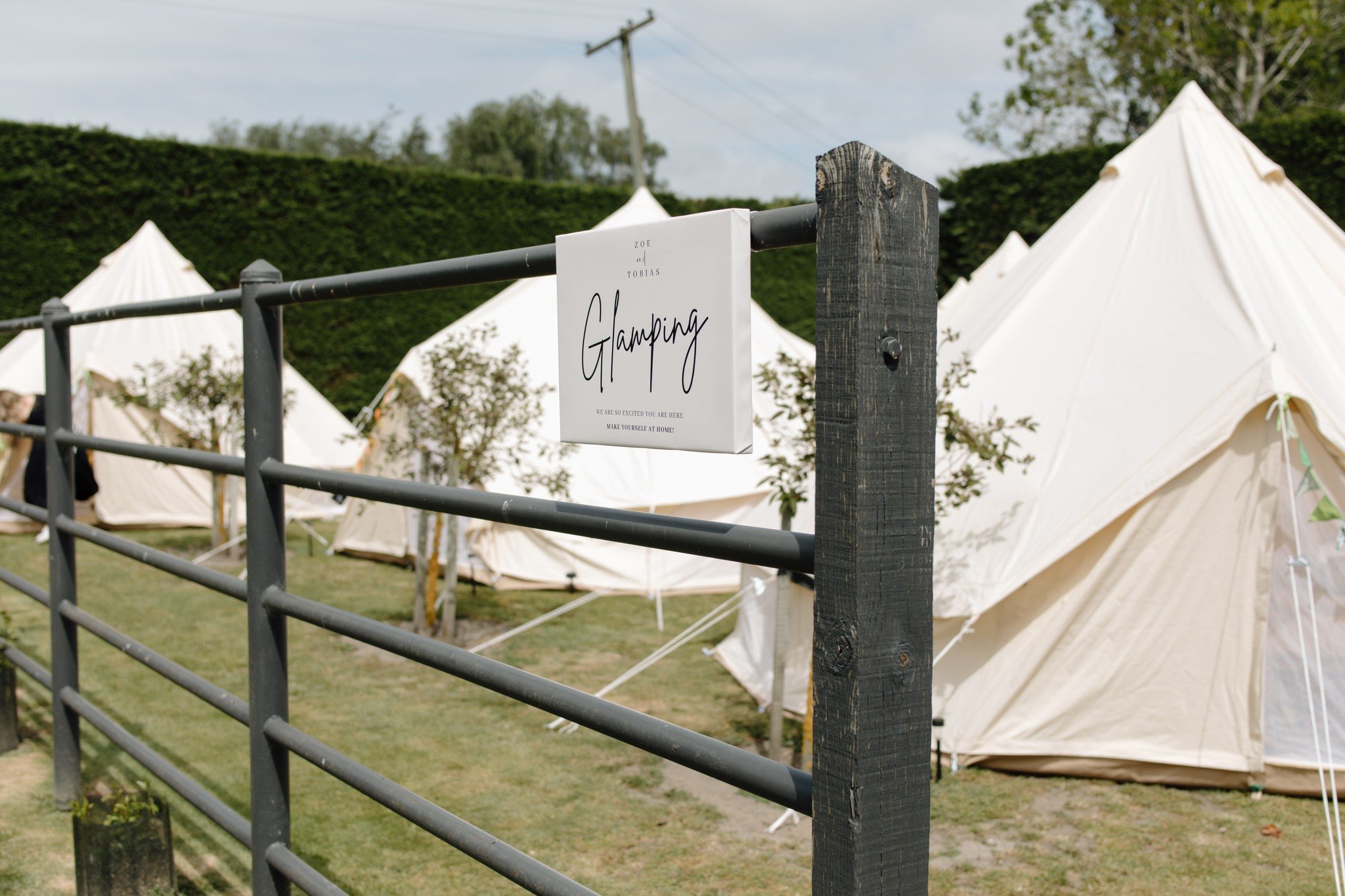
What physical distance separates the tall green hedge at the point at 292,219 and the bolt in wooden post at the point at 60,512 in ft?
33.0

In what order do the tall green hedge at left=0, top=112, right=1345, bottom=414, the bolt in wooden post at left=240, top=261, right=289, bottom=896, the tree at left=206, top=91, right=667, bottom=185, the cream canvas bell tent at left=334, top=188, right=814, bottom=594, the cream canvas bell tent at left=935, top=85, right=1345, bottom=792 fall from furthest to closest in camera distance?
the tree at left=206, top=91, right=667, bottom=185
the tall green hedge at left=0, top=112, right=1345, bottom=414
the cream canvas bell tent at left=334, top=188, right=814, bottom=594
the cream canvas bell tent at left=935, top=85, right=1345, bottom=792
the bolt in wooden post at left=240, top=261, right=289, bottom=896

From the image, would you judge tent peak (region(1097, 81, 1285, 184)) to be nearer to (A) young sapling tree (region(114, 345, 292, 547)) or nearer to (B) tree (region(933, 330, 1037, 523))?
(B) tree (region(933, 330, 1037, 523))

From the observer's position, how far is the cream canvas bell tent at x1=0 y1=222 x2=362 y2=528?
9.98 metres

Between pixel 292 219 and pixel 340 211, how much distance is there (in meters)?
0.62

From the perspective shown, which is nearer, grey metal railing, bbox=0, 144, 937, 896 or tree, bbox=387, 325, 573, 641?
grey metal railing, bbox=0, 144, 937, 896

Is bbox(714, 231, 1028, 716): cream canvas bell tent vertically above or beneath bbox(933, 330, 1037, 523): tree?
beneath

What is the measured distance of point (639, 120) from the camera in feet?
67.9

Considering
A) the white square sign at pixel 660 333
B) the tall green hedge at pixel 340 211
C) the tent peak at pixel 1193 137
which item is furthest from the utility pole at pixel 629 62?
the white square sign at pixel 660 333

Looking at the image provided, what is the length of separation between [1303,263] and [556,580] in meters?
5.33

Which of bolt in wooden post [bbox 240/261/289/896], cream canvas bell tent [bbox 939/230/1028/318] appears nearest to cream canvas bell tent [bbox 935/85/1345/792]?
cream canvas bell tent [bbox 939/230/1028/318]

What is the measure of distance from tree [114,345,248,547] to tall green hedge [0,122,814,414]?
3576 millimetres

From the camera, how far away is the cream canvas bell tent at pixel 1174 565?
13.8 ft

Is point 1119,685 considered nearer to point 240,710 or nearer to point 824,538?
point 240,710

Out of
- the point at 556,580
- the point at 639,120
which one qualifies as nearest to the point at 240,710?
the point at 556,580
